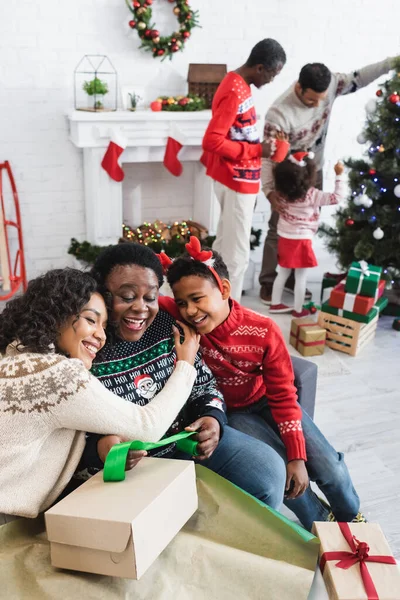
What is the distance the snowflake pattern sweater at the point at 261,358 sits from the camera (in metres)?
1.71

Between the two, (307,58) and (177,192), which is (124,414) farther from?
(307,58)

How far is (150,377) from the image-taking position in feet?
5.06

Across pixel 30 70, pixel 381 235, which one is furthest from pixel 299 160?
pixel 30 70

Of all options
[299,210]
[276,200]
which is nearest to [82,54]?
[276,200]

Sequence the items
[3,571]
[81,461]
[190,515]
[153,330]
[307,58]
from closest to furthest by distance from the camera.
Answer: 1. [3,571]
2. [190,515]
3. [81,461]
4. [153,330]
5. [307,58]

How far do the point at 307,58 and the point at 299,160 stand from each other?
121cm

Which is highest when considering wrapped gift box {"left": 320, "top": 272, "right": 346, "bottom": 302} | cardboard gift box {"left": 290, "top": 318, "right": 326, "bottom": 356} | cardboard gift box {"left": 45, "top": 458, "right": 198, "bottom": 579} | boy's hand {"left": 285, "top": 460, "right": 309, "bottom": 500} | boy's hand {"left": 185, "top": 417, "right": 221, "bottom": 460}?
cardboard gift box {"left": 45, "top": 458, "right": 198, "bottom": 579}

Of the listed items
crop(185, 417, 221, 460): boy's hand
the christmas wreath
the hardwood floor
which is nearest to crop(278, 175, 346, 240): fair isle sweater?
the hardwood floor

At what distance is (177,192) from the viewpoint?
4180mm

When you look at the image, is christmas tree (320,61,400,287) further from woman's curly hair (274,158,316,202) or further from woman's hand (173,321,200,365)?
woman's hand (173,321,200,365)

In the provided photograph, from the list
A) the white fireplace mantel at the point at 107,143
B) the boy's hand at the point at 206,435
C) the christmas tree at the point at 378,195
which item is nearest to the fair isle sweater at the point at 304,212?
the christmas tree at the point at 378,195

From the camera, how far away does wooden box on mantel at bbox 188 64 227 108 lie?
12.3 ft

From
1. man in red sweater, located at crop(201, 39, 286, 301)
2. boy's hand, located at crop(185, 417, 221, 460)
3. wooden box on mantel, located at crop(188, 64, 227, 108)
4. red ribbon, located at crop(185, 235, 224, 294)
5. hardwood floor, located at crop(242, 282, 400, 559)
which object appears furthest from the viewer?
wooden box on mantel, located at crop(188, 64, 227, 108)

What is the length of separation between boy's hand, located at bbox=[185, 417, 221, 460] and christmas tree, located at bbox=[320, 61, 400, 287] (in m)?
2.15
